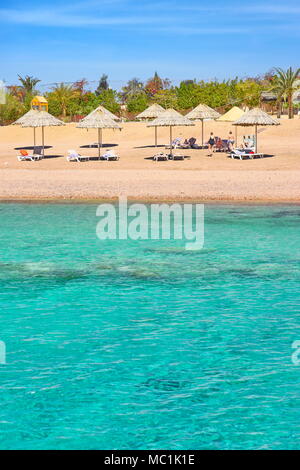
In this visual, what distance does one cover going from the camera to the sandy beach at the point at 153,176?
24031 mm

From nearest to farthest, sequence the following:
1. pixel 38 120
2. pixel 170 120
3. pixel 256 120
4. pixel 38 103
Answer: pixel 256 120 → pixel 170 120 → pixel 38 120 → pixel 38 103

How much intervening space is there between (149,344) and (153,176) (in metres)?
18.6

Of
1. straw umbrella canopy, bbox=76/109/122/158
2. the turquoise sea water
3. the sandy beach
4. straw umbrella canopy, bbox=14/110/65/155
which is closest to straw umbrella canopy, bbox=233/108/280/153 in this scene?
the sandy beach

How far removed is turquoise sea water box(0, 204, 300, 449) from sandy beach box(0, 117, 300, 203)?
23.1 ft

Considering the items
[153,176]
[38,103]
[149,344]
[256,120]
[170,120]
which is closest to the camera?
[149,344]

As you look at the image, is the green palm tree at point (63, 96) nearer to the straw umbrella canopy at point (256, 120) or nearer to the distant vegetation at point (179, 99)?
the distant vegetation at point (179, 99)

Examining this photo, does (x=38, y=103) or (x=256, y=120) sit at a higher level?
(x=38, y=103)

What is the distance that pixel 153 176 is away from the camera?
2791 centimetres

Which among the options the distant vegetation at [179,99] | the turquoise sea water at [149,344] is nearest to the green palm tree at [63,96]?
the distant vegetation at [179,99]

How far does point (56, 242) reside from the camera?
17.0 m

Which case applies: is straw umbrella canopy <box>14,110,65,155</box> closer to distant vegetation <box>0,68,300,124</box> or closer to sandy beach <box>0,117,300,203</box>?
sandy beach <box>0,117,300,203</box>

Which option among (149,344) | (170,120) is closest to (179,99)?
(170,120)

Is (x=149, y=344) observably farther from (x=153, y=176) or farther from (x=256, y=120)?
(x=256, y=120)

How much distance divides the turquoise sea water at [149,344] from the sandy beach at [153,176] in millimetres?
7038
